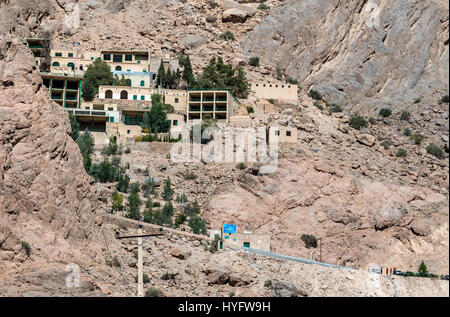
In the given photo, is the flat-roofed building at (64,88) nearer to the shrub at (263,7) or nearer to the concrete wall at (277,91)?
the concrete wall at (277,91)

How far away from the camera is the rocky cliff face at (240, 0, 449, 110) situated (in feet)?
292

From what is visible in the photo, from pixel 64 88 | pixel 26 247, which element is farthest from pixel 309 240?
pixel 64 88

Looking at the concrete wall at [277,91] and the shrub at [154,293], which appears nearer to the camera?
the shrub at [154,293]

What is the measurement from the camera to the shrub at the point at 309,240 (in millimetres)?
61406

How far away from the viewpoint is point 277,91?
80500mm

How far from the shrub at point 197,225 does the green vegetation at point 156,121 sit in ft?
41.7

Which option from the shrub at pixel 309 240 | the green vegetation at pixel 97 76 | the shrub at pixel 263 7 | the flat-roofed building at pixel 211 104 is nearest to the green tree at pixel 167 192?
the shrub at pixel 309 240

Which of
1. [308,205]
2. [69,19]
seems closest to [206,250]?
[308,205]

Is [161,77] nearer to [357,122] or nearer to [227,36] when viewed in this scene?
[227,36]

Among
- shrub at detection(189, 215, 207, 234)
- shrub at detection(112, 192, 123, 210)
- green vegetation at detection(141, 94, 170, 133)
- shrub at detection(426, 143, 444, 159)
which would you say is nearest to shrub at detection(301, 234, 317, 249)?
shrub at detection(189, 215, 207, 234)

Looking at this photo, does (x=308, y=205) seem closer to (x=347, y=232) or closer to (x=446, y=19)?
(x=347, y=232)

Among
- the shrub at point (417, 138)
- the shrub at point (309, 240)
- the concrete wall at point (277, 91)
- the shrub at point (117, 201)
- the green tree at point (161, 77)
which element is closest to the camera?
the shrub at point (117, 201)
